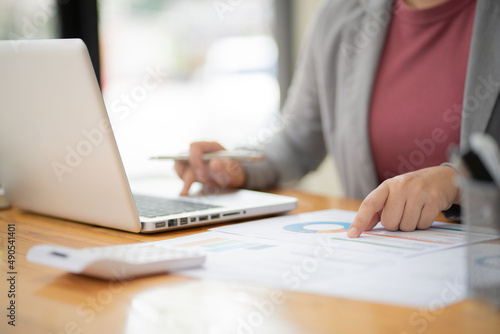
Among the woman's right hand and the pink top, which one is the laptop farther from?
the pink top

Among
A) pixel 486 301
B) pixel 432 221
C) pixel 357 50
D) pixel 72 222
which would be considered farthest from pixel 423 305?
pixel 357 50

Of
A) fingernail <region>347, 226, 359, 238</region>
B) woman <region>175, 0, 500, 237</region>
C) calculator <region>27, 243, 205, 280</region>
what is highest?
woman <region>175, 0, 500, 237</region>

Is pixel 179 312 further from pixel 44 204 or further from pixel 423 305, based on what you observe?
pixel 44 204

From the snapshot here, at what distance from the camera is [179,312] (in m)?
0.54

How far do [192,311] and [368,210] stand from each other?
0.34 meters

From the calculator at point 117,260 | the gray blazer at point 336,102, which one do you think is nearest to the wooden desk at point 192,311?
the calculator at point 117,260

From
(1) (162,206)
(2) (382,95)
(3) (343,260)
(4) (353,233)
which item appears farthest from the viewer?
(2) (382,95)

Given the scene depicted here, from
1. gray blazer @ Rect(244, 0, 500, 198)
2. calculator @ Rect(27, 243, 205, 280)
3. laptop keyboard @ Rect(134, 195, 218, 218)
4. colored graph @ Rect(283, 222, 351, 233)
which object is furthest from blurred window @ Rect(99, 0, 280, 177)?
A: calculator @ Rect(27, 243, 205, 280)

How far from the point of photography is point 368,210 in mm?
800

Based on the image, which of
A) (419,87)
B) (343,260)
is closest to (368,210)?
(343,260)

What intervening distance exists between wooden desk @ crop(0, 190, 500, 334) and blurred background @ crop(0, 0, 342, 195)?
160cm

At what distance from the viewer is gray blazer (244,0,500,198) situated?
1.34m

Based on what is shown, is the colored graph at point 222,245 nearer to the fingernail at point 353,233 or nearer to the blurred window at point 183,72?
the fingernail at point 353,233

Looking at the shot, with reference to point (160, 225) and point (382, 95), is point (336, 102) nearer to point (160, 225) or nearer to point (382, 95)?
point (382, 95)
